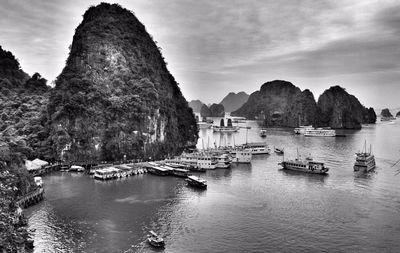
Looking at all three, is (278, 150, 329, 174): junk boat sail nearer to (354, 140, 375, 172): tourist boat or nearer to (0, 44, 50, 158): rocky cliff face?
(354, 140, 375, 172): tourist boat

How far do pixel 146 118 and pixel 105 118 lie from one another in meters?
11.2

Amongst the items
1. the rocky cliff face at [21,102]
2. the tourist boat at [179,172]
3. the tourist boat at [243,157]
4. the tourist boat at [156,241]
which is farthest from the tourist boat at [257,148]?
the tourist boat at [156,241]

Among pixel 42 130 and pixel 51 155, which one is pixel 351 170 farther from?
pixel 42 130

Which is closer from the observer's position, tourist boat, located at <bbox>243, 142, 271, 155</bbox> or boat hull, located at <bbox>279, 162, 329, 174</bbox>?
boat hull, located at <bbox>279, 162, 329, 174</bbox>

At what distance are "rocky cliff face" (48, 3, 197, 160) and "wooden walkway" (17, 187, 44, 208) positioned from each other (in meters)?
32.0

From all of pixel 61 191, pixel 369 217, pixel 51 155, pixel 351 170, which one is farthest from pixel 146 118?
pixel 369 217

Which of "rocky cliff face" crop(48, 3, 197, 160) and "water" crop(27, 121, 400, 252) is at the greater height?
"rocky cliff face" crop(48, 3, 197, 160)

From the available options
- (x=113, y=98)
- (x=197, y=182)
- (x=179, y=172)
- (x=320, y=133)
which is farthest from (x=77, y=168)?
(x=320, y=133)

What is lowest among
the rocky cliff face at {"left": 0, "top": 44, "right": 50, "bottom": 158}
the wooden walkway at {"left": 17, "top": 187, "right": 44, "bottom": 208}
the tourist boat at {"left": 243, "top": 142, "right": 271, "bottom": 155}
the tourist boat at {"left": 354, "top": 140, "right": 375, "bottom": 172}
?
the wooden walkway at {"left": 17, "top": 187, "right": 44, "bottom": 208}

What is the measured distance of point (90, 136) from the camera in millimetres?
93188

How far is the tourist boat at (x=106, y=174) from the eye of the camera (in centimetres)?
7594

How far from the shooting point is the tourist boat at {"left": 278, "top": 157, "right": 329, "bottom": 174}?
270 ft

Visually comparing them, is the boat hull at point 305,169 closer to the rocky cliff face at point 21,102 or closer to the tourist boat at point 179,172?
the tourist boat at point 179,172

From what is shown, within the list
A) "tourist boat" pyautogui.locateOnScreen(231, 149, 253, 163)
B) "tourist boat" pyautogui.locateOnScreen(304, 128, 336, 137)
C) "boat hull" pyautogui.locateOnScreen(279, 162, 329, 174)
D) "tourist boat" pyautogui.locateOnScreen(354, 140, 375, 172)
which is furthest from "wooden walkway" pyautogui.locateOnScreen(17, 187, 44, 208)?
"tourist boat" pyautogui.locateOnScreen(304, 128, 336, 137)
